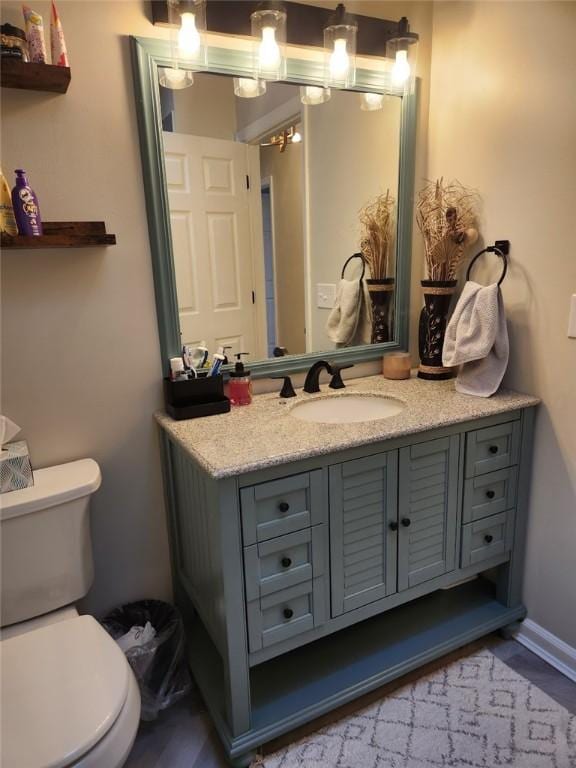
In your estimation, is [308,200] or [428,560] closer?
[428,560]

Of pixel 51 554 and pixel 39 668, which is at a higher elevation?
pixel 51 554

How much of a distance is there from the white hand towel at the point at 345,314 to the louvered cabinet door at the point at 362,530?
0.61 meters

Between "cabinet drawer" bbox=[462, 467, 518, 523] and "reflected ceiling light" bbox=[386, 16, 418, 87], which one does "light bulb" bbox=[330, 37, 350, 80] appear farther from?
"cabinet drawer" bbox=[462, 467, 518, 523]

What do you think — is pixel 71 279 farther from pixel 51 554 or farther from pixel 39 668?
pixel 39 668

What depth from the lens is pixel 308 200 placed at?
1728 millimetres

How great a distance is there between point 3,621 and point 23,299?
0.84 m

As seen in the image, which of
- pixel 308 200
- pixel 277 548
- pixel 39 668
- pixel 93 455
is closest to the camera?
pixel 39 668

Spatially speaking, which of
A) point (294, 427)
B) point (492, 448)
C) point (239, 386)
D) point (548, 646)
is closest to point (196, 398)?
point (239, 386)

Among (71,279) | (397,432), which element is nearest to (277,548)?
(397,432)

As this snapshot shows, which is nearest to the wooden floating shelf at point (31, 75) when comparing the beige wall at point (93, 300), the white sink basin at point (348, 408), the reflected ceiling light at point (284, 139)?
the beige wall at point (93, 300)

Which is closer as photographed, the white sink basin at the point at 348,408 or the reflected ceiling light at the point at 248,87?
the reflected ceiling light at the point at 248,87

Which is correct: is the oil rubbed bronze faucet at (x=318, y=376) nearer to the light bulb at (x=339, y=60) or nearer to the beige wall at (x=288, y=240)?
the beige wall at (x=288, y=240)

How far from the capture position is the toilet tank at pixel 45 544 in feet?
4.09

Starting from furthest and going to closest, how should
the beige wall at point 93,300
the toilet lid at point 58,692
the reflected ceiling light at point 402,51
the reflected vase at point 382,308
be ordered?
the reflected vase at point 382,308
the reflected ceiling light at point 402,51
the beige wall at point 93,300
the toilet lid at point 58,692
